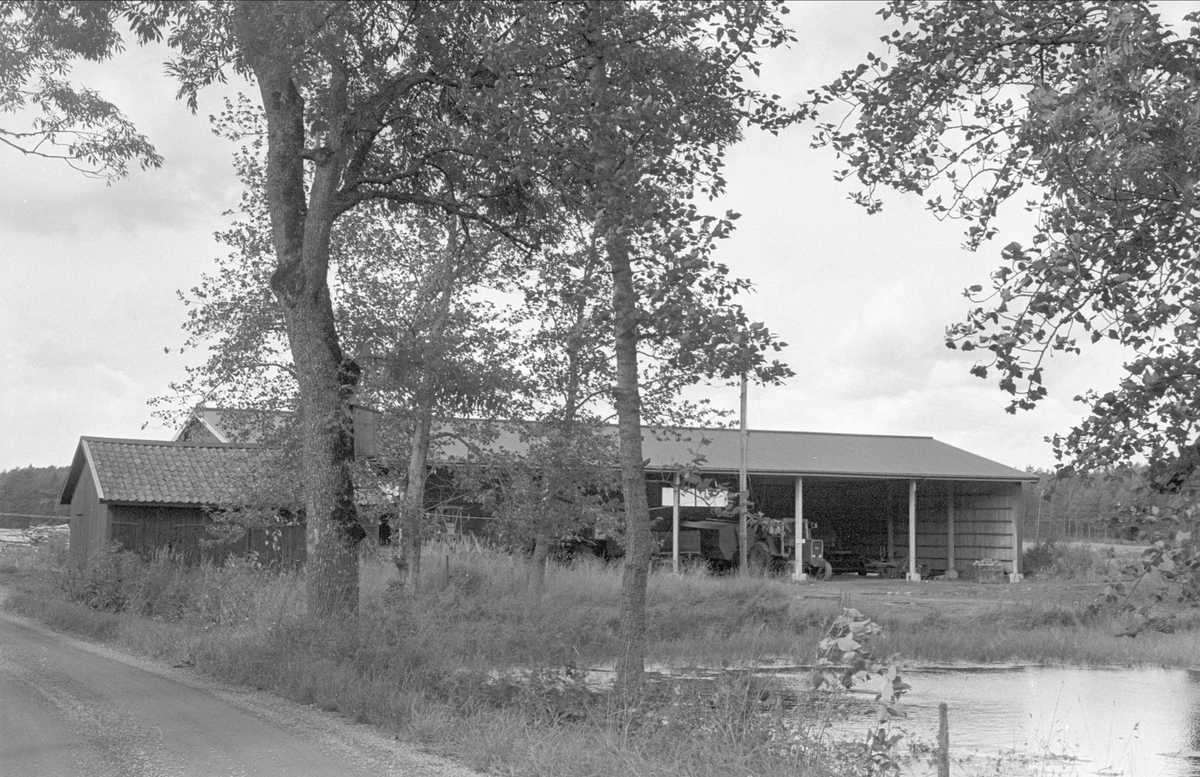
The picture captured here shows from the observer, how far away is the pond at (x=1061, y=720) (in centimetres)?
1041

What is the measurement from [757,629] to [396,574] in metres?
7.38

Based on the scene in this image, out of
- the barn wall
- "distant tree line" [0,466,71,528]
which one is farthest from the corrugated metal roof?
"distant tree line" [0,466,71,528]

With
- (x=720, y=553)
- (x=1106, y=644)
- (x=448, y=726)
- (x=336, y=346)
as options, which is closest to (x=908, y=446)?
(x=720, y=553)

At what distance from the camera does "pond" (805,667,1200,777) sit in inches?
410

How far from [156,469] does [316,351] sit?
1759 centimetres

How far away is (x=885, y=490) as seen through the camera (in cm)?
4569

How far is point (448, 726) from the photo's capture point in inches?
369

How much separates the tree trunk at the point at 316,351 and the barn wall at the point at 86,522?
1334cm

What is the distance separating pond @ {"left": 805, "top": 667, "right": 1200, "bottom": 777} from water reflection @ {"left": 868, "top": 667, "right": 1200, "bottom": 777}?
1 centimetres

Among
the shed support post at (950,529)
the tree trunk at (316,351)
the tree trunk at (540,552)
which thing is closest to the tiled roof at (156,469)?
the tree trunk at (540,552)

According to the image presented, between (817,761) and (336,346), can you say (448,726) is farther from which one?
(336,346)

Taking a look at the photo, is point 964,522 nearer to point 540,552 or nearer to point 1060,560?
point 1060,560

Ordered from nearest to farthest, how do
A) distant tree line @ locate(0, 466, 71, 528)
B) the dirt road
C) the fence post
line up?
the fence post < the dirt road < distant tree line @ locate(0, 466, 71, 528)

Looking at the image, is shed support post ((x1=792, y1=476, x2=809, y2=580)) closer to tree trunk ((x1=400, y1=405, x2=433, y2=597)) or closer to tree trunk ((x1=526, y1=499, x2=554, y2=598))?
tree trunk ((x1=526, y1=499, x2=554, y2=598))
